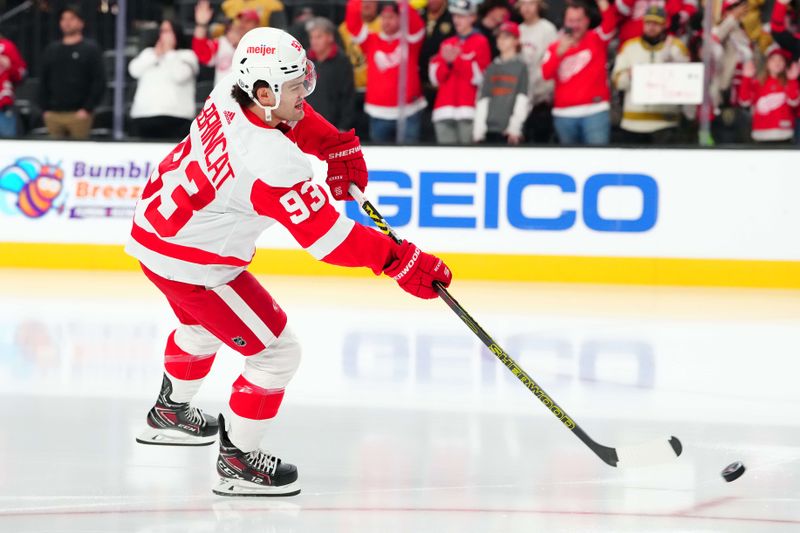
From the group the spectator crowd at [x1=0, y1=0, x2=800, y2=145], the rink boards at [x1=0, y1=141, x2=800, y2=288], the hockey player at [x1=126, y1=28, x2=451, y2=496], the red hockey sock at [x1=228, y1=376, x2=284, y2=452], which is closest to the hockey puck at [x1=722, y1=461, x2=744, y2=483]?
the hockey player at [x1=126, y1=28, x2=451, y2=496]

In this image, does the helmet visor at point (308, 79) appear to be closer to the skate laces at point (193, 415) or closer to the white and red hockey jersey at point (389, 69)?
the skate laces at point (193, 415)

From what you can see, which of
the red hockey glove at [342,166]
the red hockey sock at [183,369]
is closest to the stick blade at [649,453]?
the red hockey glove at [342,166]

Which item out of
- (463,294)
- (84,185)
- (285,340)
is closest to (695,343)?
(463,294)

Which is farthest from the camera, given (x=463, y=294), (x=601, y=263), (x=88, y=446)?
(x=601, y=263)

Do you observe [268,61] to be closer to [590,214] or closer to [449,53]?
[590,214]

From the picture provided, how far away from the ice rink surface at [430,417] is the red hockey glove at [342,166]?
2.72 ft

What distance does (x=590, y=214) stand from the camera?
7.73m

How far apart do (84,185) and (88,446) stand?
4795mm

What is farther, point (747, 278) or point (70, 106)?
point (70, 106)

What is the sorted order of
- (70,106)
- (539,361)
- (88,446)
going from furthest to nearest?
(70,106), (539,361), (88,446)

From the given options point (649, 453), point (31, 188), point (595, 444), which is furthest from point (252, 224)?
point (31, 188)

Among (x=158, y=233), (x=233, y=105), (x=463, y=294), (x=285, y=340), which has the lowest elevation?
(x=463, y=294)

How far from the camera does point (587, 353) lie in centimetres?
541

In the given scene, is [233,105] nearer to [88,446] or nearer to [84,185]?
[88,446]
